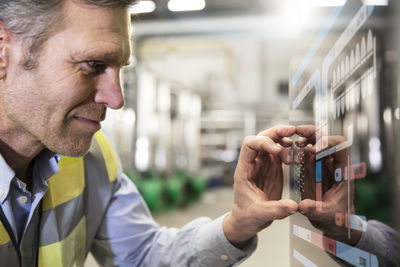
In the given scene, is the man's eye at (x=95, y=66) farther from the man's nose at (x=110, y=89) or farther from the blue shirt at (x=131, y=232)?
the blue shirt at (x=131, y=232)

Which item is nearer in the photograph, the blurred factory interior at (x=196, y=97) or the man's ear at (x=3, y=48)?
the man's ear at (x=3, y=48)

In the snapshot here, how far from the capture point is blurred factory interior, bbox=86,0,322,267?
1858 millimetres

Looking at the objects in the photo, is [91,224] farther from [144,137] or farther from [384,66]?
[144,137]

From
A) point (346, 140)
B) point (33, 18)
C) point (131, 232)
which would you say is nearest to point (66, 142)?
point (33, 18)

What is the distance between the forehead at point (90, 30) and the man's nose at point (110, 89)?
0.04 meters

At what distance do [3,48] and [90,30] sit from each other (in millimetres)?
161

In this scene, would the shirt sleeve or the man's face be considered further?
the shirt sleeve

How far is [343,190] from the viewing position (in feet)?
1.35

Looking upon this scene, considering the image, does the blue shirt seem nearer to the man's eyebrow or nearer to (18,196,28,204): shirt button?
(18,196,28,204): shirt button

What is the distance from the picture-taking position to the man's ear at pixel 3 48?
64cm

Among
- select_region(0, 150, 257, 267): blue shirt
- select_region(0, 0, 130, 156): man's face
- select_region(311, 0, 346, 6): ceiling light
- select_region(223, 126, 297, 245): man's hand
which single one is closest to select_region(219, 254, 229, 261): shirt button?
select_region(0, 150, 257, 267): blue shirt

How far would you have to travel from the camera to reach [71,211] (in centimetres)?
84

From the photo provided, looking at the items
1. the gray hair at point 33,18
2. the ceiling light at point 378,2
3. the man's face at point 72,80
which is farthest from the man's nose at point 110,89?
the ceiling light at point 378,2

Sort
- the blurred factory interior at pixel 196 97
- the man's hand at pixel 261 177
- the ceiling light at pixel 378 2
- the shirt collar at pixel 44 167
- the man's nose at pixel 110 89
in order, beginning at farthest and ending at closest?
1. the blurred factory interior at pixel 196 97
2. the shirt collar at pixel 44 167
3. the man's nose at pixel 110 89
4. the man's hand at pixel 261 177
5. the ceiling light at pixel 378 2
